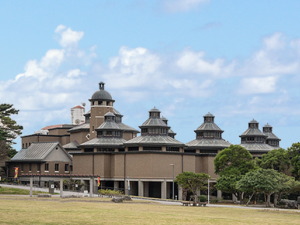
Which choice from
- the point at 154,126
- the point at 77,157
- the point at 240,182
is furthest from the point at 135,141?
the point at 240,182

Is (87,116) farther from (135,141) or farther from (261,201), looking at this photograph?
(261,201)

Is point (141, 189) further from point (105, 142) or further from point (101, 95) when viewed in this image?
point (101, 95)

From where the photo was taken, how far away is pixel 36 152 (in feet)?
414

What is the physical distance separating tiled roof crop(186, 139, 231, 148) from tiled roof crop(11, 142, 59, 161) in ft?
90.4

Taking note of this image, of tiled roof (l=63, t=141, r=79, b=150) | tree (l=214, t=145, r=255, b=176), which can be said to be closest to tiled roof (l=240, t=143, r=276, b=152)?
tree (l=214, t=145, r=255, b=176)


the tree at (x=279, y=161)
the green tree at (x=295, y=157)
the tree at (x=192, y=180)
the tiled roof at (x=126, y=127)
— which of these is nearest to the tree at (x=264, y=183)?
the tree at (x=192, y=180)

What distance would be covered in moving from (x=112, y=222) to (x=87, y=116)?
304 ft

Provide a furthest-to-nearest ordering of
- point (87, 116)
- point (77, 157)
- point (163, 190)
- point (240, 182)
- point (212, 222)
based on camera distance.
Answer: point (87, 116)
point (77, 157)
point (163, 190)
point (240, 182)
point (212, 222)

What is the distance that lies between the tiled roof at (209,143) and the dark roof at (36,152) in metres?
27.4

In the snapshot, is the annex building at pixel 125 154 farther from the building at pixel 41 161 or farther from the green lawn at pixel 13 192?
the green lawn at pixel 13 192

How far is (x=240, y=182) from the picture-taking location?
98000 mm

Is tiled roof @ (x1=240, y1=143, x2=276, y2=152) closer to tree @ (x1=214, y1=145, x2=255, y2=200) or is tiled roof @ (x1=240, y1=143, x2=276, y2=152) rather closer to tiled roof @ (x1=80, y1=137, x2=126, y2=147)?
tree @ (x1=214, y1=145, x2=255, y2=200)

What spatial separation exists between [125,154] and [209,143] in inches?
754

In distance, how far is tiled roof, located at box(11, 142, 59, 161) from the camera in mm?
124188
